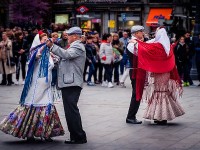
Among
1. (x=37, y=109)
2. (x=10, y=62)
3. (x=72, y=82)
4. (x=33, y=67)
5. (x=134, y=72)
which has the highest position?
(x=33, y=67)

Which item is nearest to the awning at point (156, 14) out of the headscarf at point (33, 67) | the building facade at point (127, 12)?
the building facade at point (127, 12)

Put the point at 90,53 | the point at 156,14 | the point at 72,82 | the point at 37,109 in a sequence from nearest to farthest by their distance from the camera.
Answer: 1. the point at 72,82
2. the point at 37,109
3. the point at 90,53
4. the point at 156,14

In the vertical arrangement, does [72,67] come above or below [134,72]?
above

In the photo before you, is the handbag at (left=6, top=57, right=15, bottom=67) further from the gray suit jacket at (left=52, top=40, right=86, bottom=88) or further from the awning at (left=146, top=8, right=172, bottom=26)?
the awning at (left=146, top=8, right=172, bottom=26)

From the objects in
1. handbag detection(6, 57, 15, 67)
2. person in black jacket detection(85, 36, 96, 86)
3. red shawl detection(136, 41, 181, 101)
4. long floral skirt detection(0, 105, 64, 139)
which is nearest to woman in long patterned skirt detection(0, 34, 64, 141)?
long floral skirt detection(0, 105, 64, 139)

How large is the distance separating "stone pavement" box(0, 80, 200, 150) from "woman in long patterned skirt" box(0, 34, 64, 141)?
21 centimetres

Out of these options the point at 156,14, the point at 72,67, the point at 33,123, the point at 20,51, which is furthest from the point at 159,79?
the point at 156,14

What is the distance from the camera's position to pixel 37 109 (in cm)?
930

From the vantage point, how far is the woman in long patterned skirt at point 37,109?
918cm

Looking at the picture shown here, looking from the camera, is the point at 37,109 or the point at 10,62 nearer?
the point at 37,109

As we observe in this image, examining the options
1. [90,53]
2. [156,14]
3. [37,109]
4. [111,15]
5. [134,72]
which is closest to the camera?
[37,109]

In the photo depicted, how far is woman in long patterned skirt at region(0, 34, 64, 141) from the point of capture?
918cm

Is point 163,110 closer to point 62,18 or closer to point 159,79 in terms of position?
point 159,79

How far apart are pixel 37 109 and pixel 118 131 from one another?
1825 mm
